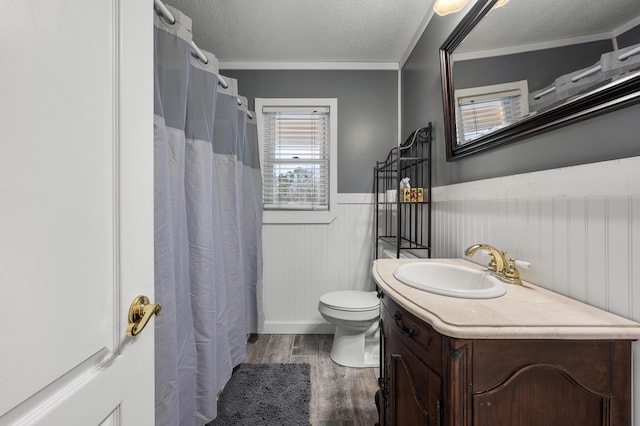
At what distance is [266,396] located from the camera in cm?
149

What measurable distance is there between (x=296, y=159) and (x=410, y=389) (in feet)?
6.29

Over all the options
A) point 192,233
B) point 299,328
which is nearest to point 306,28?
point 192,233

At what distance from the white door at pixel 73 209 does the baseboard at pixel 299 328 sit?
1.72m

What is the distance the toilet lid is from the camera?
1.68m

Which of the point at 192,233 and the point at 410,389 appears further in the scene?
the point at 192,233

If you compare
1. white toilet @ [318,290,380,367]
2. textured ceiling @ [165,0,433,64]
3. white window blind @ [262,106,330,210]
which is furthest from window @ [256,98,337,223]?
white toilet @ [318,290,380,367]

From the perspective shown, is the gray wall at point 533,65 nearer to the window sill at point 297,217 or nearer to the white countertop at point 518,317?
the white countertop at point 518,317

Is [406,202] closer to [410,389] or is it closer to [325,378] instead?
[410,389]

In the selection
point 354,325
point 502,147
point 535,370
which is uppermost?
point 502,147

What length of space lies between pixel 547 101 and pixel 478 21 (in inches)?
22.0

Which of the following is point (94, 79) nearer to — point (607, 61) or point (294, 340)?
point (607, 61)

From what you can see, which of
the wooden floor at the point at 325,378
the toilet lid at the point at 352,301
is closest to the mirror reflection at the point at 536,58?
the toilet lid at the point at 352,301

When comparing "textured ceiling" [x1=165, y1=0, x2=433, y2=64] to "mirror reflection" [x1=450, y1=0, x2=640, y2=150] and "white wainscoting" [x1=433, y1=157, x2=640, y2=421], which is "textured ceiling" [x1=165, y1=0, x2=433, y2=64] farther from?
"white wainscoting" [x1=433, y1=157, x2=640, y2=421]

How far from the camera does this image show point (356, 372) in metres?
1.71
